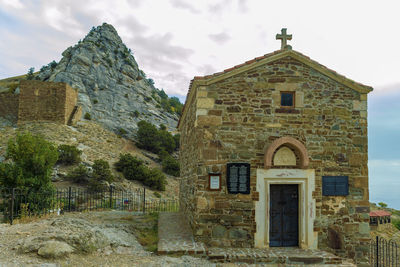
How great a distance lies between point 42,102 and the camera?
89.5 ft

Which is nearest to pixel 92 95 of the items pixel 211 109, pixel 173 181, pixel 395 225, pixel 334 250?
pixel 173 181

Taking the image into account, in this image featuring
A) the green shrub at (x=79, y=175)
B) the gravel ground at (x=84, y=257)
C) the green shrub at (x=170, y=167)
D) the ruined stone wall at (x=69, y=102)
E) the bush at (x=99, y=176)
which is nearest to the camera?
the gravel ground at (x=84, y=257)

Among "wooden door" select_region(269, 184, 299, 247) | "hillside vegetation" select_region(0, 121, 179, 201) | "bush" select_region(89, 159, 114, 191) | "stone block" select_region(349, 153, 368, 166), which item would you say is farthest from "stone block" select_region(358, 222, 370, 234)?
"bush" select_region(89, 159, 114, 191)

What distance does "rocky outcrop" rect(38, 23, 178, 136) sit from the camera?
113ft

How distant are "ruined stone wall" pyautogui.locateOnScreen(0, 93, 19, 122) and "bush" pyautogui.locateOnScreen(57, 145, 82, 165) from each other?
11029 mm

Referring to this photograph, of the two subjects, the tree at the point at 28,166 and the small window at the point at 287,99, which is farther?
the tree at the point at 28,166

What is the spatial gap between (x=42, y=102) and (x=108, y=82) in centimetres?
1269

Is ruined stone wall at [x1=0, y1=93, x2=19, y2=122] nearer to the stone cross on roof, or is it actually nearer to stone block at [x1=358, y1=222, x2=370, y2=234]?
the stone cross on roof

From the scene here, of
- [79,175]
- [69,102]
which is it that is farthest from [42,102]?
[79,175]

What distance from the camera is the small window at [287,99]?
8.12 m

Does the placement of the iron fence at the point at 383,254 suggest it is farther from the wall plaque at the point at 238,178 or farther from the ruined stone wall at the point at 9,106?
the ruined stone wall at the point at 9,106

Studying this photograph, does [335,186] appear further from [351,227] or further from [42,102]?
[42,102]

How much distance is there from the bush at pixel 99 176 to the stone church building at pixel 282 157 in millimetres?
13783

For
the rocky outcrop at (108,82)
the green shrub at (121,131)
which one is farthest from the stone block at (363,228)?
the rocky outcrop at (108,82)
